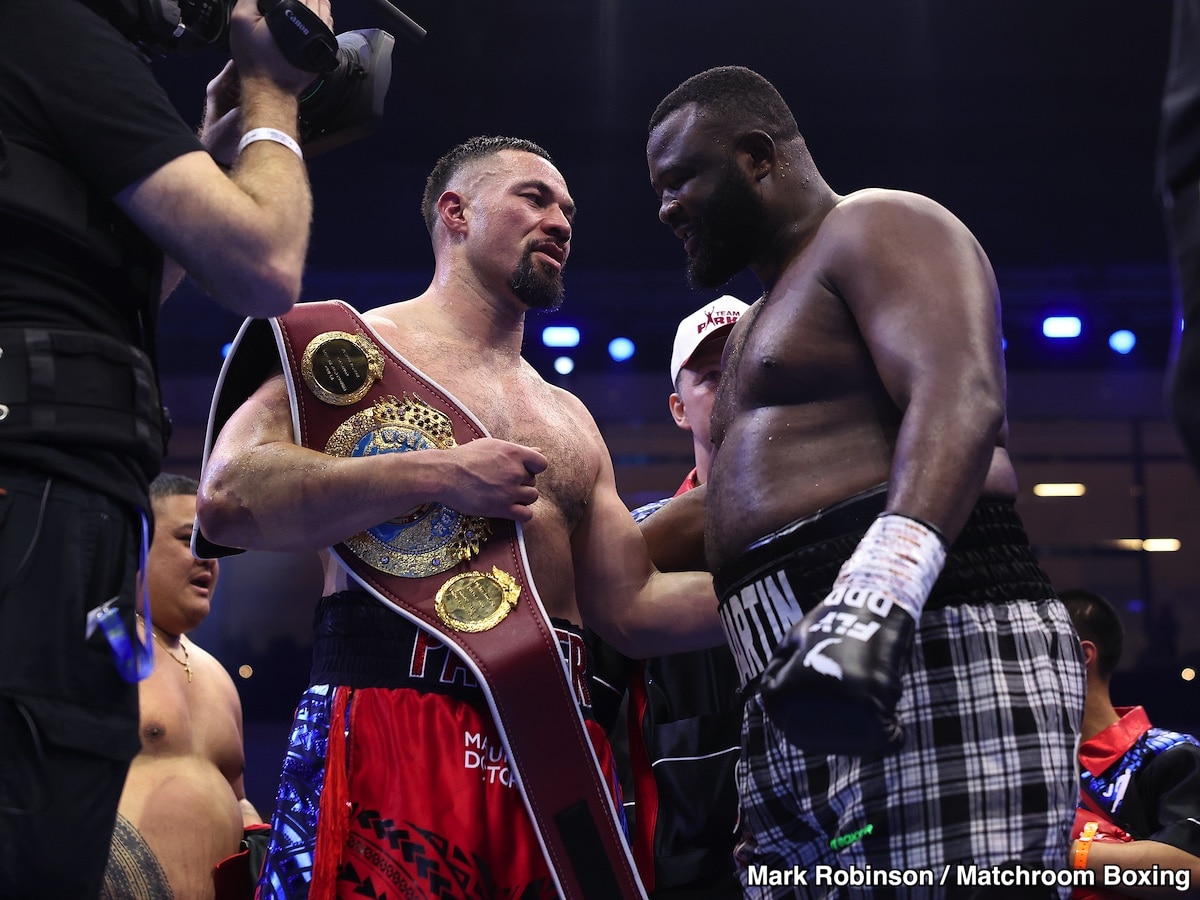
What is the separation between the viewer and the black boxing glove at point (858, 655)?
113 cm

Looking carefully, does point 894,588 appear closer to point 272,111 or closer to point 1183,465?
point 272,111

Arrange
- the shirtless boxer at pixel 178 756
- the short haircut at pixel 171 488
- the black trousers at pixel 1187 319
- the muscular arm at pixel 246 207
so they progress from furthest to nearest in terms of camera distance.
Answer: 1. the short haircut at pixel 171 488
2. the shirtless boxer at pixel 178 756
3. the muscular arm at pixel 246 207
4. the black trousers at pixel 1187 319

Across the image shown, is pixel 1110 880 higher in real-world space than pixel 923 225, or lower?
lower

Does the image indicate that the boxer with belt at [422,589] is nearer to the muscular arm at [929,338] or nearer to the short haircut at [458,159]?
the short haircut at [458,159]

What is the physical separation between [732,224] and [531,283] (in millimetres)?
685

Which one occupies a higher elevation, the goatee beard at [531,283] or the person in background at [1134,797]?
the goatee beard at [531,283]

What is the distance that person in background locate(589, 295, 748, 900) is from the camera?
2.48m

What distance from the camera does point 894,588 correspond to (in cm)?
119

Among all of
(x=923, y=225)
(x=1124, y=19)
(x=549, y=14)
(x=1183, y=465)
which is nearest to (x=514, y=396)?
(x=923, y=225)

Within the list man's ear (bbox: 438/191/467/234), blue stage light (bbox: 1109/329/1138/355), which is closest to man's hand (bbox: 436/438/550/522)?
man's ear (bbox: 438/191/467/234)

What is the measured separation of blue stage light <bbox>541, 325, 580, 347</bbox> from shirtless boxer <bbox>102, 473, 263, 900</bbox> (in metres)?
3.92

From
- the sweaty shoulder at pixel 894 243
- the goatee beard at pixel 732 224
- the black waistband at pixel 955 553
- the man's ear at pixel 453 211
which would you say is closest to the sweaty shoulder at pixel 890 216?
the sweaty shoulder at pixel 894 243

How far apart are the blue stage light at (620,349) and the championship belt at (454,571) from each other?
5307 millimetres

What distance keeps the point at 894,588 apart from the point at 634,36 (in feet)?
16.3
